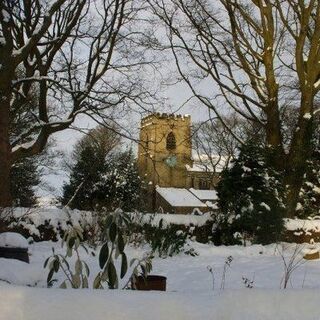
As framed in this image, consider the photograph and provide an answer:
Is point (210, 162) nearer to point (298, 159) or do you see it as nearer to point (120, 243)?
point (298, 159)

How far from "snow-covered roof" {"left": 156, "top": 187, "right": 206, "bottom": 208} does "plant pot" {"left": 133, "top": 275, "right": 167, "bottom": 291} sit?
39441mm

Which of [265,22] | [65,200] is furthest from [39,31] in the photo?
[65,200]

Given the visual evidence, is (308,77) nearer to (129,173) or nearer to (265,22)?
(265,22)

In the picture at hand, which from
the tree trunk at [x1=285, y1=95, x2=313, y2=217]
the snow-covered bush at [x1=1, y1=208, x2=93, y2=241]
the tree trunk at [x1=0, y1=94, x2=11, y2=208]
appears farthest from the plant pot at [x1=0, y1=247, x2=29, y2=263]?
the tree trunk at [x1=285, y1=95, x2=313, y2=217]

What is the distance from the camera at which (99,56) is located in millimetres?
15297

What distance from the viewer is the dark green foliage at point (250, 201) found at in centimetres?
1226

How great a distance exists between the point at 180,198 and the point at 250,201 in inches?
1349

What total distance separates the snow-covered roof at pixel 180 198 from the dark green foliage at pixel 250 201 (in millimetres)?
31186

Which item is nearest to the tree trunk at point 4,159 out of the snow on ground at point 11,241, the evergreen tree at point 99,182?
the snow on ground at point 11,241

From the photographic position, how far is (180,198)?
153 ft

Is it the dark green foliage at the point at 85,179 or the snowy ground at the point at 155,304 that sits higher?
the dark green foliage at the point at 85,179

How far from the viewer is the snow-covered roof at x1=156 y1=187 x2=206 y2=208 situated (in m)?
45.3

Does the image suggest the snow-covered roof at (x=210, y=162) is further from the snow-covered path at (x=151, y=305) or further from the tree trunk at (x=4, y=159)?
the snow-covered path at (x=151, y=305)

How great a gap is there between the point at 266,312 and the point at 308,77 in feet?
47.4
